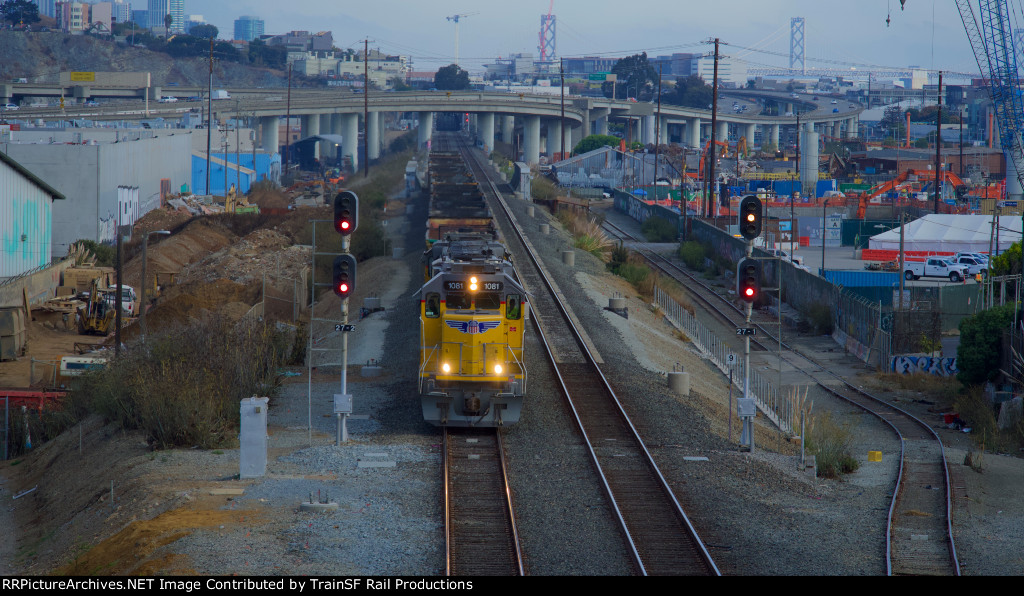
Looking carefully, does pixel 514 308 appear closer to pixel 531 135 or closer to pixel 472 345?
pixel 472 345

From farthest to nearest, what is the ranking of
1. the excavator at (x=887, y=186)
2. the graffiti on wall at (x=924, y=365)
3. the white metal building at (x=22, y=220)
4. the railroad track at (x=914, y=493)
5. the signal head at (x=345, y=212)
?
the excavator at (x=887, y=186)
the white metal building at (x=22, y=220)
the graffiti on wall at (x=924, y=365)
the signal head at (x=345, y=212)
the railroad track at (x=914, y=493)

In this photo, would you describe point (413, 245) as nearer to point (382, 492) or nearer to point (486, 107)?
point (382, 492)

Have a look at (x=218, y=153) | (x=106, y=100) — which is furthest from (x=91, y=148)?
(x=106, y=100)

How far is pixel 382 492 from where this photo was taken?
16016 mm

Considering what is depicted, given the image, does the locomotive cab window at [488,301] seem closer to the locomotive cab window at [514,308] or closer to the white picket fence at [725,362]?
the locomotive cab window at [514,308]

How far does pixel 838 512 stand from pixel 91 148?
52.7 m

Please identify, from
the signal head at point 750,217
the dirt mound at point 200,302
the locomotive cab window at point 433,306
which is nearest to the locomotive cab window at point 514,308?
the locomotive cab window at point 433,306

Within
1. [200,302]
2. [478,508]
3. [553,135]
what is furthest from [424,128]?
[478,508]

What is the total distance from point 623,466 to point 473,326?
3870 mm

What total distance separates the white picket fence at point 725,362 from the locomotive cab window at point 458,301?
6362mm

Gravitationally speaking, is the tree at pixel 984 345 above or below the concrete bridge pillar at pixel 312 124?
below

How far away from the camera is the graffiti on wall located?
3591cm

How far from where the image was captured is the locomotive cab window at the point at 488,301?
19.3m

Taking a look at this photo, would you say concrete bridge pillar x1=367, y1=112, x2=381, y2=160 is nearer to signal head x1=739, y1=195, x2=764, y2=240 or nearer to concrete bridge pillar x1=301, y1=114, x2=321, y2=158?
concrete bridge pillar x1=301, y1=114, x2=321, y2=158
